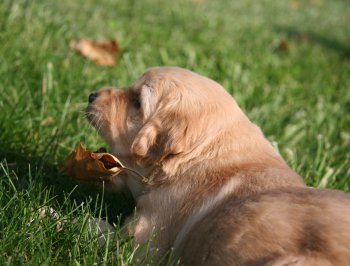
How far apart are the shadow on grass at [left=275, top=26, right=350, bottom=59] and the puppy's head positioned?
6.58 metres

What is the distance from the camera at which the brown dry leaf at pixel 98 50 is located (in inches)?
231

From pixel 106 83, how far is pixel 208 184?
2.35 meters

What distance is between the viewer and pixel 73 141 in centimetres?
432

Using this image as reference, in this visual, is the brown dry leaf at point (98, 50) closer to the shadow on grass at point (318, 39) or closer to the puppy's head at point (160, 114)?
the puppy's head at point (160, 114)

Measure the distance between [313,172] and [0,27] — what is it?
3048mm

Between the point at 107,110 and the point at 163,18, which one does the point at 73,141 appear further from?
the point at 163,18

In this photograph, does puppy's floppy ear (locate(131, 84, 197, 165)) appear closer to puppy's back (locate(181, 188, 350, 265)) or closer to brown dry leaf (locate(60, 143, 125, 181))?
brown dry leaf (locate(60, 143, 125, 181))

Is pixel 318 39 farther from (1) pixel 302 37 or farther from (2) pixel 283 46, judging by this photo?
(2) pixel 283 46

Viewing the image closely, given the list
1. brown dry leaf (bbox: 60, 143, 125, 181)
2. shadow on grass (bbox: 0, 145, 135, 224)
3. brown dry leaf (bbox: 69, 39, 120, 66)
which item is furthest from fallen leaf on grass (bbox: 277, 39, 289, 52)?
brown dry leaf (bbox: 60, 143, 125, 181)

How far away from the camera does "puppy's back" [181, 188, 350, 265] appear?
2547 millimetres

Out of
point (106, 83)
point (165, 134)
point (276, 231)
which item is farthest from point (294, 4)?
point (276, 231)

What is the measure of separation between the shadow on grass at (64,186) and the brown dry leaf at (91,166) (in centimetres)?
9

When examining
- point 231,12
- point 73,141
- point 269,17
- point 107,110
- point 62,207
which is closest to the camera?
point 62,207

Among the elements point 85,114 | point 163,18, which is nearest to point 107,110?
point 85,114
